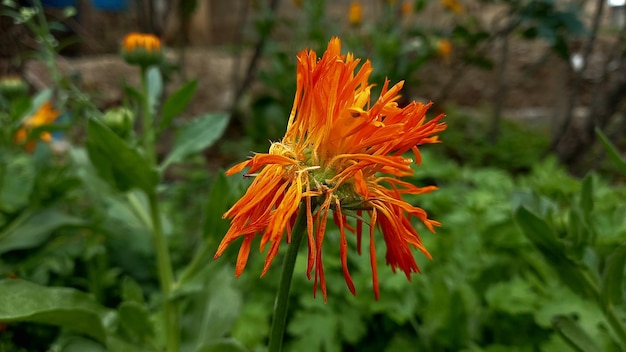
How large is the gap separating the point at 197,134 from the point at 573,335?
78 centimetres

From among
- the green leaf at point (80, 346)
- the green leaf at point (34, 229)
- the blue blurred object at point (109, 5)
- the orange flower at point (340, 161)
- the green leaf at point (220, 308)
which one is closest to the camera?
the orange flower at point (340, 161)

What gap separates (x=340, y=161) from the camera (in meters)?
0.57

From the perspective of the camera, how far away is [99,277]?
1.37 metres

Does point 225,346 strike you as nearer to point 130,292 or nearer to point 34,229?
point 130,292

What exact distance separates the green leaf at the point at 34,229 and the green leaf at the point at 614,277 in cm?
98

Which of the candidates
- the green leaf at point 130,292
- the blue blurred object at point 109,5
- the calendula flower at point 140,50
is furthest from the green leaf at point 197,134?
the blue blurred object at point 109,5

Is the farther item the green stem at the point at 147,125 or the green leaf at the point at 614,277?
the green stem at the point at 147,125

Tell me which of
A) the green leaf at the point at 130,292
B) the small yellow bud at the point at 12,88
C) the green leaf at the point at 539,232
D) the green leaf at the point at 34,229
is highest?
the green leaf at the point at 539,232

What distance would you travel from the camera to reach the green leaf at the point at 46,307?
782 mm

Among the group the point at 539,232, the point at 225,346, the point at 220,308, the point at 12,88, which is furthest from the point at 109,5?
the point at 539,232

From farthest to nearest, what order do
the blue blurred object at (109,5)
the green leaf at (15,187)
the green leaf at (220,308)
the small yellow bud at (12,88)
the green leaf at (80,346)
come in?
1. the blue blurred object at (109,5)
2. the small yellow bud at (12,88)
3. the green leaf at (15,187)
4. the green leaf at (220,308)
5. the green leaf at (80,346)

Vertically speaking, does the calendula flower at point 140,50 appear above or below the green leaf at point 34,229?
above

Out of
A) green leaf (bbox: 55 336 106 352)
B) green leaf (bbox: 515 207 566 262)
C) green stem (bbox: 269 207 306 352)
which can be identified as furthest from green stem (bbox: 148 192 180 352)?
green leaf (bbox: 515 207 566 262)

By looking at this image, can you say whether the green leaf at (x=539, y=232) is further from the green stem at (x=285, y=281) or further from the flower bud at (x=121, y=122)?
the flower bud at (x=121, y=122)
